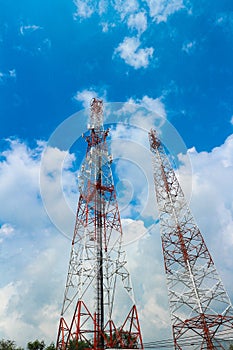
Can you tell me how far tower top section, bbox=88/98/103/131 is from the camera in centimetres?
3490

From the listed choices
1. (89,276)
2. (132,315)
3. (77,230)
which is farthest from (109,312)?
(77,230)

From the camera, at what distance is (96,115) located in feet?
118

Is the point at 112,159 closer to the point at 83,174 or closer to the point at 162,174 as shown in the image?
the point at 83,174

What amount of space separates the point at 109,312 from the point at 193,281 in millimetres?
9167

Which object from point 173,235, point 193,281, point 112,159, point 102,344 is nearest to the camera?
point 102,344

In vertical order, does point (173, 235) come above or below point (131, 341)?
above

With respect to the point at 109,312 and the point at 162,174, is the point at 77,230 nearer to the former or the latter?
the point at 109,312

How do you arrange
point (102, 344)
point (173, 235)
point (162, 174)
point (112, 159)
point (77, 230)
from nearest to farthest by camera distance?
point (102, 344)
point (77, 230)
point (173, 235)
point (112, 159)
point (162, 174)

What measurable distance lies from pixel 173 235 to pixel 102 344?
13.7 m

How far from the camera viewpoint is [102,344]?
856 inches

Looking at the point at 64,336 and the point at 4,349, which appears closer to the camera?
the point at 64,336

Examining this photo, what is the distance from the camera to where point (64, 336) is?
22.4m

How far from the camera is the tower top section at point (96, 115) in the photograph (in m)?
34.9

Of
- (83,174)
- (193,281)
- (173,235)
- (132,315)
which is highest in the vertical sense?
(83,174)
